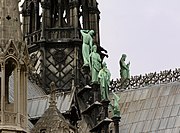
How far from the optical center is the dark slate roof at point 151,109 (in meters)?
61.4

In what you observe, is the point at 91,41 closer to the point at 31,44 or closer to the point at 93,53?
the point at 93,53

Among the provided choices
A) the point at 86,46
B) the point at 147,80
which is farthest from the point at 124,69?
the point at 86,46

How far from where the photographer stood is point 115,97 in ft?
197

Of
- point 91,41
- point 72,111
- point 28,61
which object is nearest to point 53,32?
point 91,41

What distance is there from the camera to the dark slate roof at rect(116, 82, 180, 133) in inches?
2416

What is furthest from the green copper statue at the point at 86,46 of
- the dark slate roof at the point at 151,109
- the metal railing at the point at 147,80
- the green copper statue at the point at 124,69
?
the dark slate roof at the point at 151,109

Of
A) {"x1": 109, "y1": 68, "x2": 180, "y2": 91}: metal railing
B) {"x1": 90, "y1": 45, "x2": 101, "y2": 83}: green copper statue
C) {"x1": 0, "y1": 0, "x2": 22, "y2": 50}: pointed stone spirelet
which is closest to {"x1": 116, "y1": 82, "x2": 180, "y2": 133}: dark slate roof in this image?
{"x1": 109, "y1": 68, "x2": 180, "y2": 91}: metal railing

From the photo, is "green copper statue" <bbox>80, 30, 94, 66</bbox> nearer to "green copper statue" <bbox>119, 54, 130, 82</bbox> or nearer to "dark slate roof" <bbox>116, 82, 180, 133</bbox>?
"green copper statue" <bbox>119, 54, 130, 82</bbox>

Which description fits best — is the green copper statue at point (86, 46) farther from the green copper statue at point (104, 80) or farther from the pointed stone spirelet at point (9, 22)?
the pointed stone spirelet at point (9, 22)

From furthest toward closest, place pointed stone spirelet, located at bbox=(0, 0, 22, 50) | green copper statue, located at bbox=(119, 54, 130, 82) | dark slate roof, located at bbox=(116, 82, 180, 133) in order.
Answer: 1. green copper statue, located at bbox=(119, 54, 130, 82)
2. dark slate roof, located at bbox=(116, 82, 180, 133)
3. pointed stone spirelet, located at bbox=(0, 0, 22, 50)

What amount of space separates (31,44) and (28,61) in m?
35.5

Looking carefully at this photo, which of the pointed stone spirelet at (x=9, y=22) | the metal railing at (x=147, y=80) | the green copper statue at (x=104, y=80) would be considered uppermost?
the metal railing at (x=147, y=80)

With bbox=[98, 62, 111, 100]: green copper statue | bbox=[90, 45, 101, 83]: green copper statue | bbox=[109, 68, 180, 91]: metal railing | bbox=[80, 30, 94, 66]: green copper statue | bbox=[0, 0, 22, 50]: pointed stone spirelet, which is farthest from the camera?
bbox=[109, 68, 180, 91]: metal railing

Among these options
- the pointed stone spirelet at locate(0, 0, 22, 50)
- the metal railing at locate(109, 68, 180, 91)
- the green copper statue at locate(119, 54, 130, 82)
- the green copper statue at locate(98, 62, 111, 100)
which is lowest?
the pointed stone spirelet at locate(0, 0, 22, 50)
